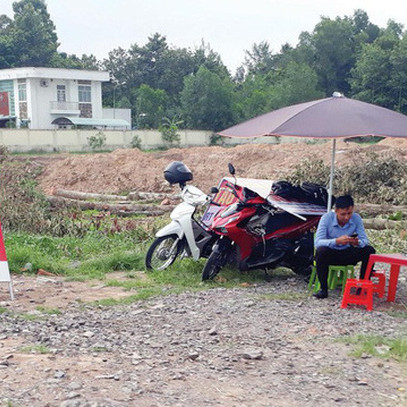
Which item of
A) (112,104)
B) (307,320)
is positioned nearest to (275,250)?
(307,320)

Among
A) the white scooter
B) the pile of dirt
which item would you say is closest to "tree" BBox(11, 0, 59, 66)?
the pile of dirt

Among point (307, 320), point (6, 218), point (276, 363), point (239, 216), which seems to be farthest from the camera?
point (6, 218)

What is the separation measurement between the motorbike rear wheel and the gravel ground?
947mm

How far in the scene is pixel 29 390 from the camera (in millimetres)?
4383

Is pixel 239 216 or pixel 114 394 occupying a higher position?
pixel 239 216

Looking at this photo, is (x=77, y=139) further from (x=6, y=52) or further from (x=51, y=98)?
(x=6, y=52)

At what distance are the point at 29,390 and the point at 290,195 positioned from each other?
197 inches

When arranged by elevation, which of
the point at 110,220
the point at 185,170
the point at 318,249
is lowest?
the point at 110,220

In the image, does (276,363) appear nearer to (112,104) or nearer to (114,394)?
(114,394)

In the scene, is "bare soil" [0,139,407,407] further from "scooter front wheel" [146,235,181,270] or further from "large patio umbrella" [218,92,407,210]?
"large patio umbrella" [218,92,407,210]

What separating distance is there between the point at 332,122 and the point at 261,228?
1.77 metres

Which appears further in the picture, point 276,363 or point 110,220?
point 110,220

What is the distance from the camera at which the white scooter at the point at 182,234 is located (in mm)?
8734

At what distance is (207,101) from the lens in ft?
179
